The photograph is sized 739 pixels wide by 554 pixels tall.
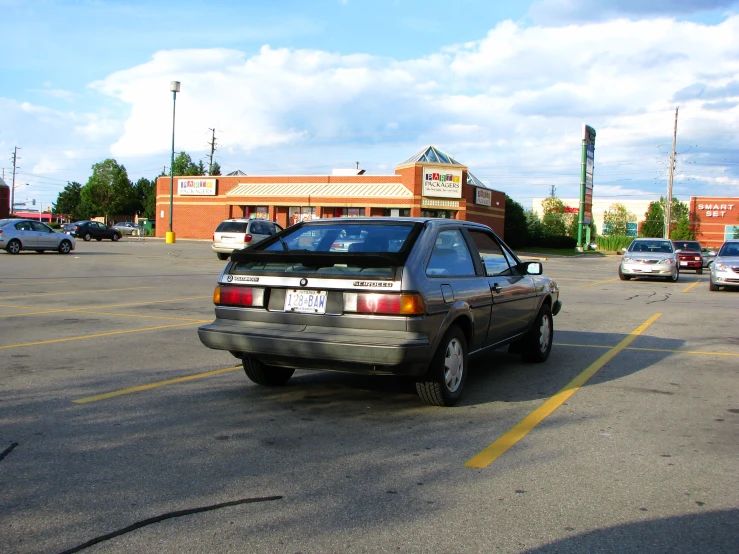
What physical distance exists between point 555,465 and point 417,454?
2.89ft

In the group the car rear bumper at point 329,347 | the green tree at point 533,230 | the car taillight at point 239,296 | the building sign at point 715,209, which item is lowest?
the car rear bumper at point 329,347

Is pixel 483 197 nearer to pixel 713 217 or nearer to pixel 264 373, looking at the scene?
pixel 264 373

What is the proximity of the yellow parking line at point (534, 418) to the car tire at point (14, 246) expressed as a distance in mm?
26489

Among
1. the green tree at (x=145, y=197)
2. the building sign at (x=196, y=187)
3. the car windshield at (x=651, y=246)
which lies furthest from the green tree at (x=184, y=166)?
the car windshield at (x=651, y=246)

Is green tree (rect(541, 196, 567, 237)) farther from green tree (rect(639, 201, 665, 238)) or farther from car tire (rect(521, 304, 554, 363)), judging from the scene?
car tire (rect(521, 304, 554, 363))

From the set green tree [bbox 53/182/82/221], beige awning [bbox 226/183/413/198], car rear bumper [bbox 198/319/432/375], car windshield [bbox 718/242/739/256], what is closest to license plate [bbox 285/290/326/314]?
car rear bumper [bbox 198/319/432/375]

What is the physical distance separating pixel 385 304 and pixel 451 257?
3.78ft

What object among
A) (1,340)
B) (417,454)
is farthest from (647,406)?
(1,340)

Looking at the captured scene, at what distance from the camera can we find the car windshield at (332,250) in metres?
5.60

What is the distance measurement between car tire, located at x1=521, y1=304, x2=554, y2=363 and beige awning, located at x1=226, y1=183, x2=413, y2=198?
44517mm

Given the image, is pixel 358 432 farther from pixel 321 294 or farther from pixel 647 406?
pixel 647 406

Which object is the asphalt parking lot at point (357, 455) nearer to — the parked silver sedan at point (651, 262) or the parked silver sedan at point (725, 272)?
the parked silver sedan at point (725, 272)

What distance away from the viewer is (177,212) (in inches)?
2527

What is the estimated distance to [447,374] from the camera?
5.95m
